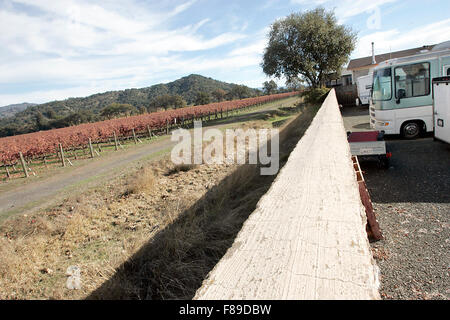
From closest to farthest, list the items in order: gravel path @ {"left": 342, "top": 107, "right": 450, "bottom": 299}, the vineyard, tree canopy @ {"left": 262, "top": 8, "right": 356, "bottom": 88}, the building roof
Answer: gravel path @ {"left": 342, "top": 107, "right": 450, "bottom": 299} → the vineyard → tree canopy @ {"left": 262, "top": 8, "right": 356, "bottom": 88} → the building roof

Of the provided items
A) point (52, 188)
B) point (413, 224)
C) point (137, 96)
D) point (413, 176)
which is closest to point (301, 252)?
point (413, 224)

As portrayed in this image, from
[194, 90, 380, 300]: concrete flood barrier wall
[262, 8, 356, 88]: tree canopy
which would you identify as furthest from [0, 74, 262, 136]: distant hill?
[194, 90, 380, 300]: concrete flood barrier wall

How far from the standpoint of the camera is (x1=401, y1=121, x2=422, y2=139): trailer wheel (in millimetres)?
8609

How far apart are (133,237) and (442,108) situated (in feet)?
25.3

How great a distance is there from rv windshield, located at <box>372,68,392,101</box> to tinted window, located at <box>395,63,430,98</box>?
23 cm

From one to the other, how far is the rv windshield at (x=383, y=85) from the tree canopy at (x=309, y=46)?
671 inches

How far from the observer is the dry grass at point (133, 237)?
→ 347 cm

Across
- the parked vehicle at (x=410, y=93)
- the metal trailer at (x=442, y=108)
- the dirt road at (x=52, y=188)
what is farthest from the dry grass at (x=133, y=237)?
the parked vehicle at (x=410, y=93)

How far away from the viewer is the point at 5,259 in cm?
455

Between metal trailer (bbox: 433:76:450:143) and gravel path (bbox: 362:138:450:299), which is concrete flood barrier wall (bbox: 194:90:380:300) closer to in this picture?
gravel path (bbox: 362:138:450:299)

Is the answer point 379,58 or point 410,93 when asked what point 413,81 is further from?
point 379,58

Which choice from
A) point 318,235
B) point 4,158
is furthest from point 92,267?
point 4,158
